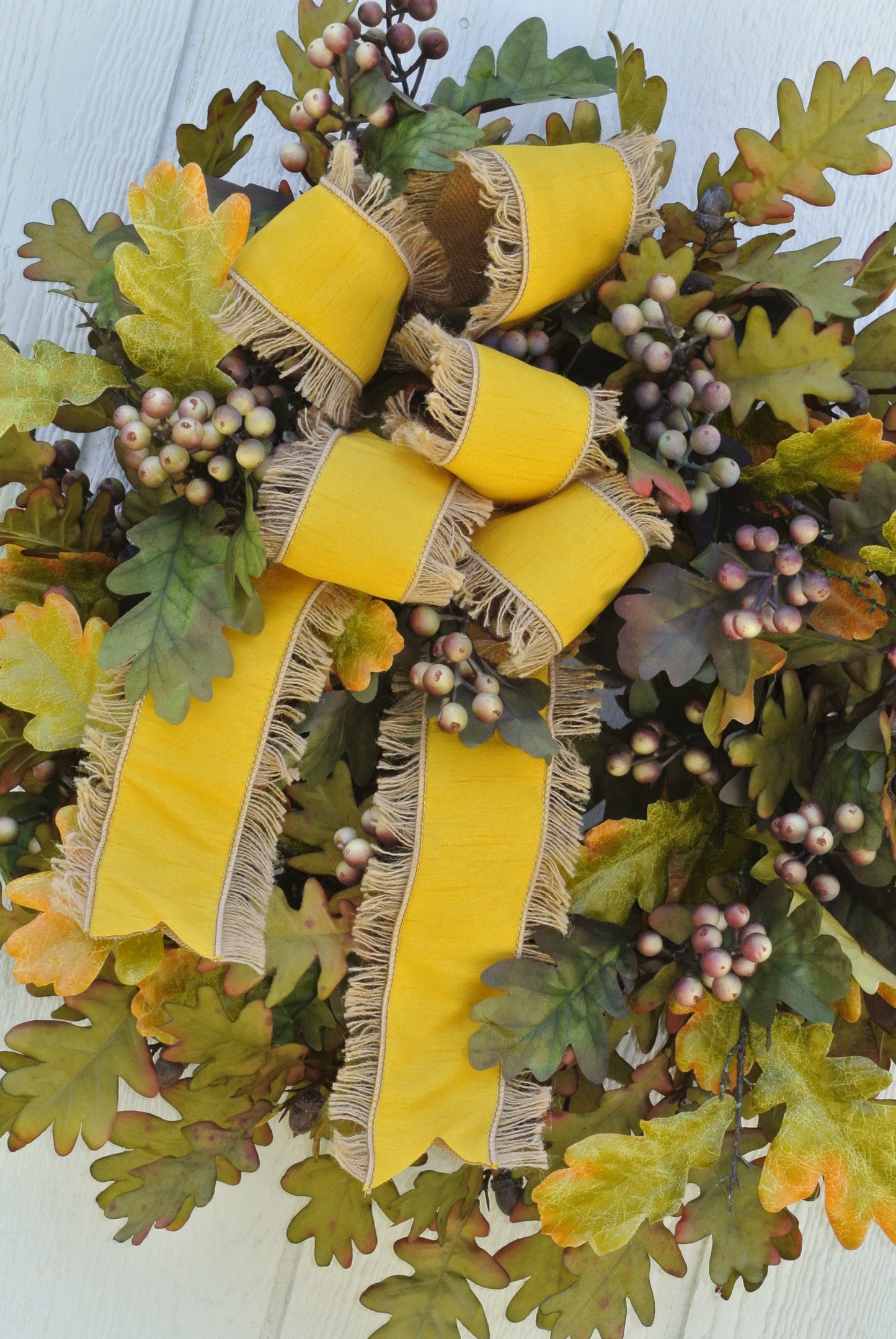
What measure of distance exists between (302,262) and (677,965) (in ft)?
1.37

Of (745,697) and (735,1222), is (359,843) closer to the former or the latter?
(745,697)

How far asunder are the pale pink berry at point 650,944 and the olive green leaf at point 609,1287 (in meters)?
0.18

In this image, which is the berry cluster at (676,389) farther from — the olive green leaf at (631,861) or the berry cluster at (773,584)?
the olive green leaf at (631,861)

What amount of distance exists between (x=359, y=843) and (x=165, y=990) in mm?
154

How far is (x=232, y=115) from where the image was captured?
1.90 ft

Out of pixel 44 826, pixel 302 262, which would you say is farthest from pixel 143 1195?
pixel 302 262

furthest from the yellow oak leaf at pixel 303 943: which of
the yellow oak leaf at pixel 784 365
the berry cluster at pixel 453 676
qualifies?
the yellow oak leaf at pixel 784 365

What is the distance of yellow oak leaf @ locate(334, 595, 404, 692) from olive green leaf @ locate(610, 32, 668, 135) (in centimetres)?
31

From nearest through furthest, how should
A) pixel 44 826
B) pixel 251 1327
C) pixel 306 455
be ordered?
pixel 306 455 → pixel 44 826 → pixel 251 1327

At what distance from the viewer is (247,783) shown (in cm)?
50

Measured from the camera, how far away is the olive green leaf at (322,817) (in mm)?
553

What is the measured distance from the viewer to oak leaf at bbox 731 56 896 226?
528 mm

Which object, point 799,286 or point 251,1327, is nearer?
point 799,286

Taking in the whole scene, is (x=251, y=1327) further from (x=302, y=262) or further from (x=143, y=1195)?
(x=302, y=262)
